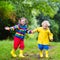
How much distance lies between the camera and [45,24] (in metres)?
9.78

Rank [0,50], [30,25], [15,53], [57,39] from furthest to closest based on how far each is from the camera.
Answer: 1. [57,39]
2. [30,25]
3. [0,50]
4. [15,53]

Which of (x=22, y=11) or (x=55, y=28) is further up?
(x=22, y=11)

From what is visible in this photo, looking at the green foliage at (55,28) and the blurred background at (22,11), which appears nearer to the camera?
the blurred background at (22,11)

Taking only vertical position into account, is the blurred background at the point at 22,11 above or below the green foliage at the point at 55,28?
above

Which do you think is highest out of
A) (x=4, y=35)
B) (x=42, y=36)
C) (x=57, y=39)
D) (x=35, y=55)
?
(x=42, y=36)

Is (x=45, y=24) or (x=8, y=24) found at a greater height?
(x=45, y=24)

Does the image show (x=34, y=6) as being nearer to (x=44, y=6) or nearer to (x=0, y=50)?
(x=44, y=6)

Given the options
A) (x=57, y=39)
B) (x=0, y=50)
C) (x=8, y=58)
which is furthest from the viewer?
(x=57, y=39)

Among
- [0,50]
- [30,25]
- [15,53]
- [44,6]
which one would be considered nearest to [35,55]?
[15,53]

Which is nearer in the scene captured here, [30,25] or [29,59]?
[29,59]

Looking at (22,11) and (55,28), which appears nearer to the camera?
(22,11)

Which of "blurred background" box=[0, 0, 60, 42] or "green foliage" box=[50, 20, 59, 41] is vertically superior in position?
"blurred background" box=[0, 0, 60, 42]

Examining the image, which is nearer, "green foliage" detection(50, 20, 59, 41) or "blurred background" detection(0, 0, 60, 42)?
"blurred background" detection(0, 0, 60, 42)

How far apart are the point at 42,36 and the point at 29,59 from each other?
994 mm
